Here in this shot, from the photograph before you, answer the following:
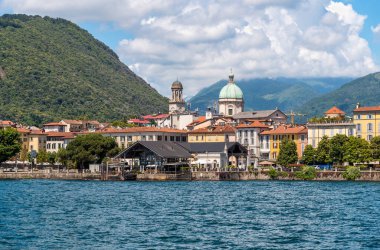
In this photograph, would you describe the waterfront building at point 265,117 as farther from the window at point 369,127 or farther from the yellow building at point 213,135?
the window at point 369,127

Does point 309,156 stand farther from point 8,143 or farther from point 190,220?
point 190,220

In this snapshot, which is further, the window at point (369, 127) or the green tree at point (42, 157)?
the green tree at point (42, 157)

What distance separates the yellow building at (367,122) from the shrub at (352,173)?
23.8m

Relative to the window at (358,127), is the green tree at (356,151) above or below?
below

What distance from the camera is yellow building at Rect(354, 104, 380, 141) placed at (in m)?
129

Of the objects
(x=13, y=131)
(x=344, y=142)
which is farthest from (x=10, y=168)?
(x=344, y=142)

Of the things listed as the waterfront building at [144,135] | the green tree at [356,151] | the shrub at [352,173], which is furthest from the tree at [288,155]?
the waterfront building at [144,135]

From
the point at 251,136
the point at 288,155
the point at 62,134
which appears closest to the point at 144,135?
the point at 251,136

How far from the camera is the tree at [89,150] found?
125125 millimetres

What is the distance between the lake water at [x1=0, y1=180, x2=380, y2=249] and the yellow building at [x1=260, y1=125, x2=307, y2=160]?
205 ft

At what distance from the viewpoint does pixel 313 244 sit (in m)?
41.3

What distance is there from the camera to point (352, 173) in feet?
350

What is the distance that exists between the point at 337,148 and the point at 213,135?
121 ft

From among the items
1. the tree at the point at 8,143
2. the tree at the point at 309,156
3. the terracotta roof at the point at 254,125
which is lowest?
the tree at the point at 309,156
